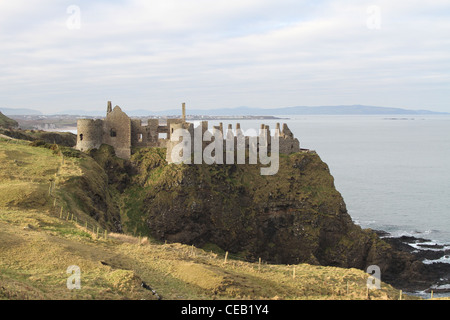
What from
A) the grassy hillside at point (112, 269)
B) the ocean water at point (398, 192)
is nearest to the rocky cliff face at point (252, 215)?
the ocean water at point (398, 192)

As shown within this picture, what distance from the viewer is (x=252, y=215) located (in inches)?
2825

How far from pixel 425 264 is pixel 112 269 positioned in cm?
5867

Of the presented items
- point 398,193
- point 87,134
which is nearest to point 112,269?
point 87,134

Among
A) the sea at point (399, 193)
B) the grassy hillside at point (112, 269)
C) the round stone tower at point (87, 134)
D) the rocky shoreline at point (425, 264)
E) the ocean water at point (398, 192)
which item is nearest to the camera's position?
the grassy hillside at point (112, 269)

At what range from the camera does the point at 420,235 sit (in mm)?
84125

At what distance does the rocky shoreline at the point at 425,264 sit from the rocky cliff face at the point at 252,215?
1.90 m

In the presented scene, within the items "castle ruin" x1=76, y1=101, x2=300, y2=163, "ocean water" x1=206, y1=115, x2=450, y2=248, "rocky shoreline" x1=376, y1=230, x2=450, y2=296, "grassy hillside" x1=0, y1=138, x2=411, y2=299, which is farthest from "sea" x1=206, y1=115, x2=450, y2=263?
"grassy hillside" x1=0, y1=138, x2=411, y2=299

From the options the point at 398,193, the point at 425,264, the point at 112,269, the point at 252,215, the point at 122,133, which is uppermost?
the point at 122,133

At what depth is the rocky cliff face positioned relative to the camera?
67.6 meters

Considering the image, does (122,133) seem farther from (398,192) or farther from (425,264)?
(398,192)

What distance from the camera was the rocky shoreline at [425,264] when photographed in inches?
2501

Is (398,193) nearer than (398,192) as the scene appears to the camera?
Yes

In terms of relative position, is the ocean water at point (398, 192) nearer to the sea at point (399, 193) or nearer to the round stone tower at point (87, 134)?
the sea at point (399, 193)

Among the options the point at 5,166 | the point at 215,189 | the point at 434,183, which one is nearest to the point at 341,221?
the point at 215,189
